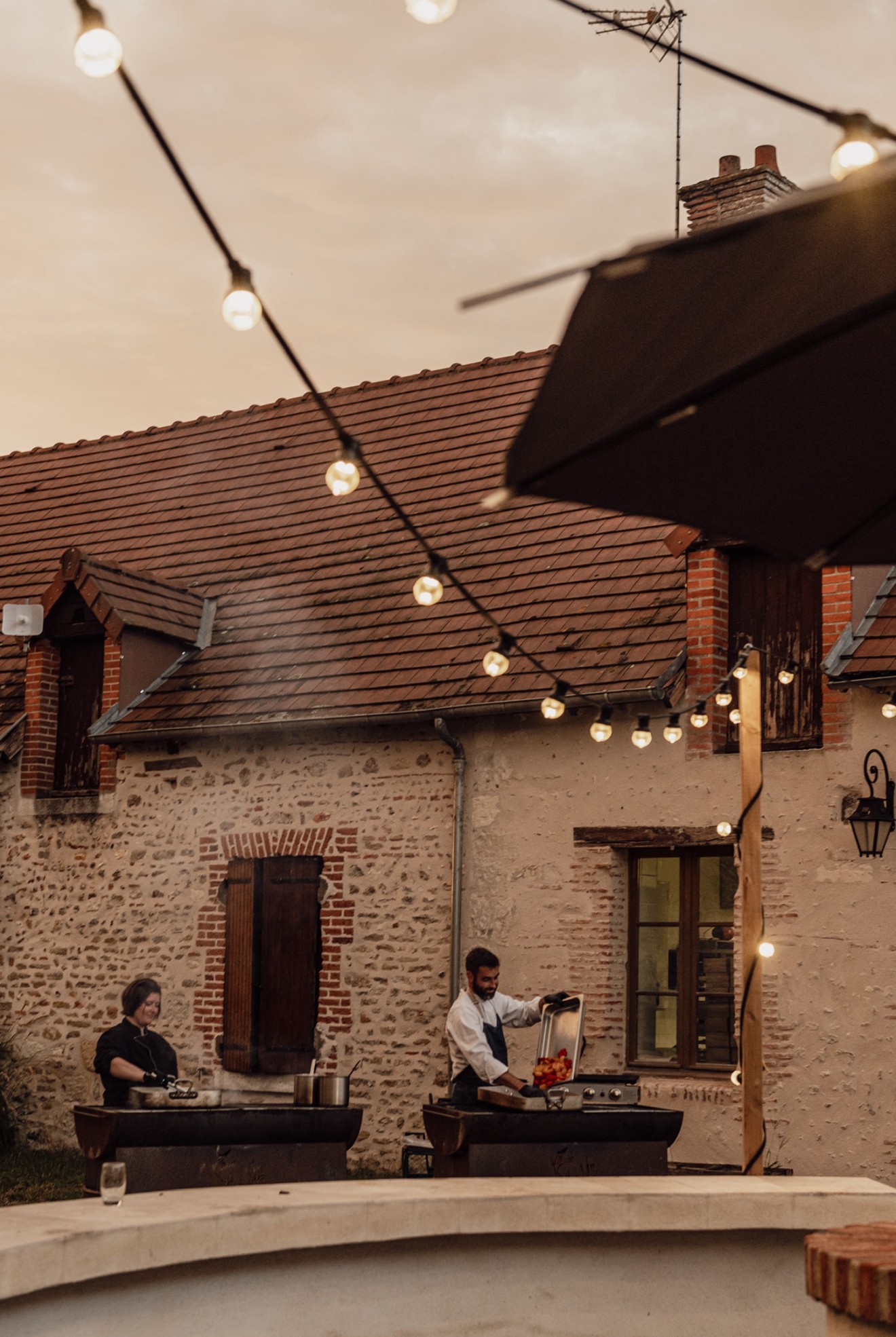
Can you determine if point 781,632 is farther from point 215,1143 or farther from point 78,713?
point 78,713

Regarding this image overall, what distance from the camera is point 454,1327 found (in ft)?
15.2

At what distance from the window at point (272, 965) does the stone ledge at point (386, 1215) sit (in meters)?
7.00

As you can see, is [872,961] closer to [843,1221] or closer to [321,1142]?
[321,1142]

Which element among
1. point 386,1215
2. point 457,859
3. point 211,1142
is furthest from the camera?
point 457,859

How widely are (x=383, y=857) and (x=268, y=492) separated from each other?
475 centimetres

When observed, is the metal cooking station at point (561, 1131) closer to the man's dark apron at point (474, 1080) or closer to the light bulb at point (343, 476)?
the man's dark apron at point (474, 1080)

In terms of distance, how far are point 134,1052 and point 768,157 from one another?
8969 mm

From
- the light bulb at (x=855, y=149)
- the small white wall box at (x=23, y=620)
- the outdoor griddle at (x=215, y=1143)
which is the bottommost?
the outdoor griddle at (x=215, y=1143)

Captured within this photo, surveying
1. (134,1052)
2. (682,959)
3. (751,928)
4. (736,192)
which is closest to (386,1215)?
(751,928)

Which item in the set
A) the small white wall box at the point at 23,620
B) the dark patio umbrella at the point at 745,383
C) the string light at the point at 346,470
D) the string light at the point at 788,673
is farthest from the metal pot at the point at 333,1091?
the small white wall box at the point at 23,620

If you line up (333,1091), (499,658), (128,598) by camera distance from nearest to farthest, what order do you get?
(499,658), (333,1091), (128,598)

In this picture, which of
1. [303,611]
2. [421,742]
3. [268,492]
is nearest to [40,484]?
[268,492]

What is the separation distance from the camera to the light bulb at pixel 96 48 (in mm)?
2939

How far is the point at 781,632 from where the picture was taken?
10.8m
